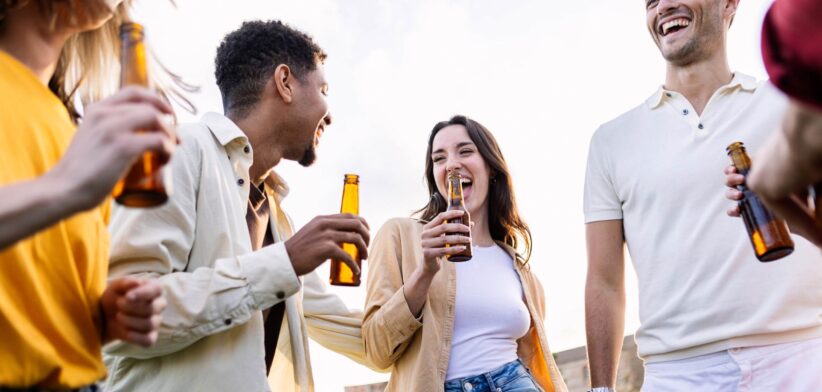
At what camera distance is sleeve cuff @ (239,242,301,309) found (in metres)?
2.67

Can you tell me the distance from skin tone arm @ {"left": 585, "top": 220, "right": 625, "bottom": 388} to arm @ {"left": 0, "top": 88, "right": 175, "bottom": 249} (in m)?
2.77

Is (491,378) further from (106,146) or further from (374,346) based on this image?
(106,146)

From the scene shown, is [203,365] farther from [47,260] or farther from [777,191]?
[777,191]

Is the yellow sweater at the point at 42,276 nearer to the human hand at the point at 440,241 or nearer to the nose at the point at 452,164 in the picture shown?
the human hand at the point at 440,241

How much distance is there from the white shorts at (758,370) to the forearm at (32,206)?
2693 millimetres

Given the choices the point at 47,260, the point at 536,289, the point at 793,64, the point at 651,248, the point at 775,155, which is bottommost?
the point at 536,289

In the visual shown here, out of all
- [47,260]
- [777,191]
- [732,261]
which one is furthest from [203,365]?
[732,261]

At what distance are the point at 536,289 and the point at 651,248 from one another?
1.42m

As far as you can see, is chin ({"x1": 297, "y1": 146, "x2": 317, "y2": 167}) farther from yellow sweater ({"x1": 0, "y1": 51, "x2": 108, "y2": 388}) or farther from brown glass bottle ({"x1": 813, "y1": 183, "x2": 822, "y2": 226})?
brown glass bottle ({"x1": 813, "y1": 183, "x2": 822, "y2": 226})

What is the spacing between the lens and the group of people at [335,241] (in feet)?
4.84

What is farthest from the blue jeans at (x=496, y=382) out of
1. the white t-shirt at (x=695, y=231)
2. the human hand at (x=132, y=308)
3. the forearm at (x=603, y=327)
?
the human hand at (x=132, y=308)

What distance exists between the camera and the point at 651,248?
353cm

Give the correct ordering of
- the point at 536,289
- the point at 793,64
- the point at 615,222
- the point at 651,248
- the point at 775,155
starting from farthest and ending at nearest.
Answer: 1. the point at 536,289
2. the point at 615,222
3. the point at 651,248
4. the point at 775,155
5. the point at 793,64

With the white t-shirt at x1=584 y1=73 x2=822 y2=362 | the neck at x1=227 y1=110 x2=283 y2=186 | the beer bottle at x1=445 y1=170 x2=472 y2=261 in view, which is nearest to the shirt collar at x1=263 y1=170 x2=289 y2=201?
the neck at x1=227 y1=110 x2=283 y2=186
